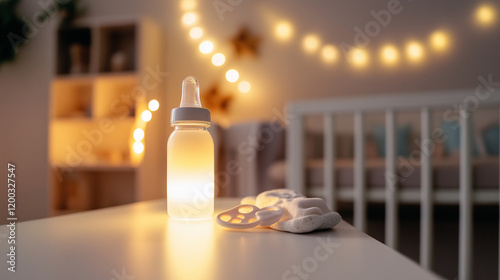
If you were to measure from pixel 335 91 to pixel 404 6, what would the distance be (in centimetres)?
61

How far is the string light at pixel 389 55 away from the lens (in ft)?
7.77

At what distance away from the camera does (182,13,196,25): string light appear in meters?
2.69

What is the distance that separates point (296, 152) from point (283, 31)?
1.50 meters

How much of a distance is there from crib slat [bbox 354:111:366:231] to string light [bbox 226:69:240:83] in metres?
1.55

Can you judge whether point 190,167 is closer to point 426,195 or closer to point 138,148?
point 426,195

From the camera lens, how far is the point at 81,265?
35 cm

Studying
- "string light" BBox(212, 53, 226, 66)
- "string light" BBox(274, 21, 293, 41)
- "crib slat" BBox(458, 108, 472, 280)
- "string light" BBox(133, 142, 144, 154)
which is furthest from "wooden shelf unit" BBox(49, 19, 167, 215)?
"crib slat" BBox(458, 108, 472, 280)

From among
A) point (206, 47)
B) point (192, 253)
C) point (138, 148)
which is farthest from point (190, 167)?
point (206, 47)

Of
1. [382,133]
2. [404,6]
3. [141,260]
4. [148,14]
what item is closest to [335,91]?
[382,133]

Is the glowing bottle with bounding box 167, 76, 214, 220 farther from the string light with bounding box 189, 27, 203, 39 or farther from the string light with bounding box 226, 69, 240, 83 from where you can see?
the string light with bounding box 189, 27, 203, 39

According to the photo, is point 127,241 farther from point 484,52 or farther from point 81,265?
point 484,52

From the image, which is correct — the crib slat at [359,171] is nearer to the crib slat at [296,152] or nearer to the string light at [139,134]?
the crib slat at [296,152]

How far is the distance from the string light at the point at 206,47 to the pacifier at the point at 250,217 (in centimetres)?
224

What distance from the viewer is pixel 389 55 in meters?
2.38
